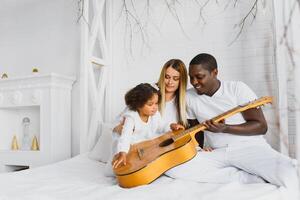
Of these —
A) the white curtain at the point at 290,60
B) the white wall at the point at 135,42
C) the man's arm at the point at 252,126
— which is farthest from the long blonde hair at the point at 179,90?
the white curtain at the point at 290,60

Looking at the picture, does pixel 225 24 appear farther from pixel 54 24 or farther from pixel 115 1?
pixel 54 24

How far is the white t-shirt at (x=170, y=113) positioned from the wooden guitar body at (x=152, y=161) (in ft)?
1.05

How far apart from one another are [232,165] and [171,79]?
0.60m

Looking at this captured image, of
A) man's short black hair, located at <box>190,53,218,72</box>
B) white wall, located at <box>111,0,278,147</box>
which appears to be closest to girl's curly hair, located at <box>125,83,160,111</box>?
man's short black hair, located at <box>190,53,218,72</box>

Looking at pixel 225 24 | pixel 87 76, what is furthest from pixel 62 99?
pixel 225 24

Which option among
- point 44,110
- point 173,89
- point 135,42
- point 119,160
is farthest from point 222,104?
point 44,110

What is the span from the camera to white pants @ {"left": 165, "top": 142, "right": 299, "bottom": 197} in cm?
137

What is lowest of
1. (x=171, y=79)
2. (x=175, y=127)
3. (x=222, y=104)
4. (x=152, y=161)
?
(x=152, y=161)

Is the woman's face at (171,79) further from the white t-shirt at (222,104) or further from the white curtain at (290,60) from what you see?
the white curtain at (290,60)

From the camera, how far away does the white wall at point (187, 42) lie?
6.95 feet

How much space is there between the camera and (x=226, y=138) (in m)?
1.67

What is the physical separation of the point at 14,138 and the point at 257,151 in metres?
2.29

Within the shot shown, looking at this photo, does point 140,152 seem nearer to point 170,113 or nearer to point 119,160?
point 119,160

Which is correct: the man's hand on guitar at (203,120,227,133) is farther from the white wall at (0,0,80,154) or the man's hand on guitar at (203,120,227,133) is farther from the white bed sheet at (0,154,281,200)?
the white wall at (0,0,80,154)
